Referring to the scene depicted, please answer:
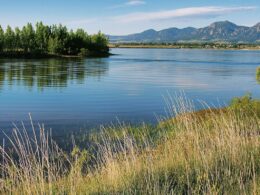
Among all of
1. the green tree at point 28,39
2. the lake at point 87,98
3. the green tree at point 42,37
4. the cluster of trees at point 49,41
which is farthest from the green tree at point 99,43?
the lake at point 87,98

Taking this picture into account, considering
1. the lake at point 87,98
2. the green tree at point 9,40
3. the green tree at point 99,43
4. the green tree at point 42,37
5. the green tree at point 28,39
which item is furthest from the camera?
the green tree at point 99,43

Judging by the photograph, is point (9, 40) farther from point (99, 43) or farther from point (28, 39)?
point (99, 43)

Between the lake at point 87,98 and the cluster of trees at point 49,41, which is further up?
the cluster of trees at point 49,41

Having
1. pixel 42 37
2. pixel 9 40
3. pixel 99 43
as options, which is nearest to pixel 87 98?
pixel 9 40

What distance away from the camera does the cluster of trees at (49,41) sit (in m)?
142

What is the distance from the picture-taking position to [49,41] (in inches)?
6097

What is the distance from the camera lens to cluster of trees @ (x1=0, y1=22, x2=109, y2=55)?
142 meters

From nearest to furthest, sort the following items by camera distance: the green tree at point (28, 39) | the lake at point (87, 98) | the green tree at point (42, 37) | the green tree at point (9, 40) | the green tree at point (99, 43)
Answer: the lake at point (87, 98) < the green tree at point (9, 40) < the green tree at point (28, 39) < the green tree at point (42, 37) < the green tree at point (99, 43)

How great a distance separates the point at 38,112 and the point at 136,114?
893cm

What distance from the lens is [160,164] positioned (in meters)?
12.7

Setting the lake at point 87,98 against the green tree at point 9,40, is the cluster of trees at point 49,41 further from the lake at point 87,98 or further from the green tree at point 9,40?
the lake at point 87,98

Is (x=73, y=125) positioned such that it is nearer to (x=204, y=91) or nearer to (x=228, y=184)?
(x=228, y=184)

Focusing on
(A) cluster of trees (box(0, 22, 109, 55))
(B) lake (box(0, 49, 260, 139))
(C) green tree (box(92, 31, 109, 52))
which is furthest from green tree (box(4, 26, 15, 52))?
(B) lake (box(0, 49, 260, 139))

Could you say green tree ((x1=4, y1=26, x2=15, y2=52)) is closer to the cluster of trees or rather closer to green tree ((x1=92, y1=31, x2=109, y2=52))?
the cluster of trees
